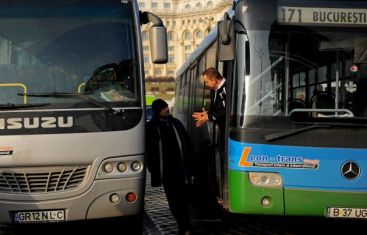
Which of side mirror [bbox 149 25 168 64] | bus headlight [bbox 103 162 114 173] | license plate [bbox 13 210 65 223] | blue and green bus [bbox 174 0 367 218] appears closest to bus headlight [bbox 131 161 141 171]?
bus headlight [bbox 103 162 114 173]

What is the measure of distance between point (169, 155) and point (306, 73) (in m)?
1.95

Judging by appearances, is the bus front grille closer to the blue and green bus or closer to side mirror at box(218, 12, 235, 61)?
the blue and green bus

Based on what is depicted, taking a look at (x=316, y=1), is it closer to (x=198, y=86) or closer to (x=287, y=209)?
(x=287, y=209)

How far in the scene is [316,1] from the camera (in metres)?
6.70

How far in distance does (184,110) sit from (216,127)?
5.41 meters

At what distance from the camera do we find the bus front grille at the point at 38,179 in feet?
21.3

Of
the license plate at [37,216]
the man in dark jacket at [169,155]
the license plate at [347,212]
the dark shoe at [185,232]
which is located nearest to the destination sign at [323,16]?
the man in dark jacket at [169,155]

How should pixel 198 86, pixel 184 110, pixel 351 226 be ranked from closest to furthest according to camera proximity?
1. pixel 351 226
2. pixel 198 86
3. pixel 184 110

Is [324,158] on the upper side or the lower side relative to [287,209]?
upper

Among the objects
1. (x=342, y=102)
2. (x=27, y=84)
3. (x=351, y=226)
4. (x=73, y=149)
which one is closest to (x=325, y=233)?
(x=351, y=226)

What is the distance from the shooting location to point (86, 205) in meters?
6.61

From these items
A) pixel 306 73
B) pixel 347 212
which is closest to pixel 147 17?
pixel 306 73

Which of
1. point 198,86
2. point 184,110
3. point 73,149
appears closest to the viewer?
point 73,149

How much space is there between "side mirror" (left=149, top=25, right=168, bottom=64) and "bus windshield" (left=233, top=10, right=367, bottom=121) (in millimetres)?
921
